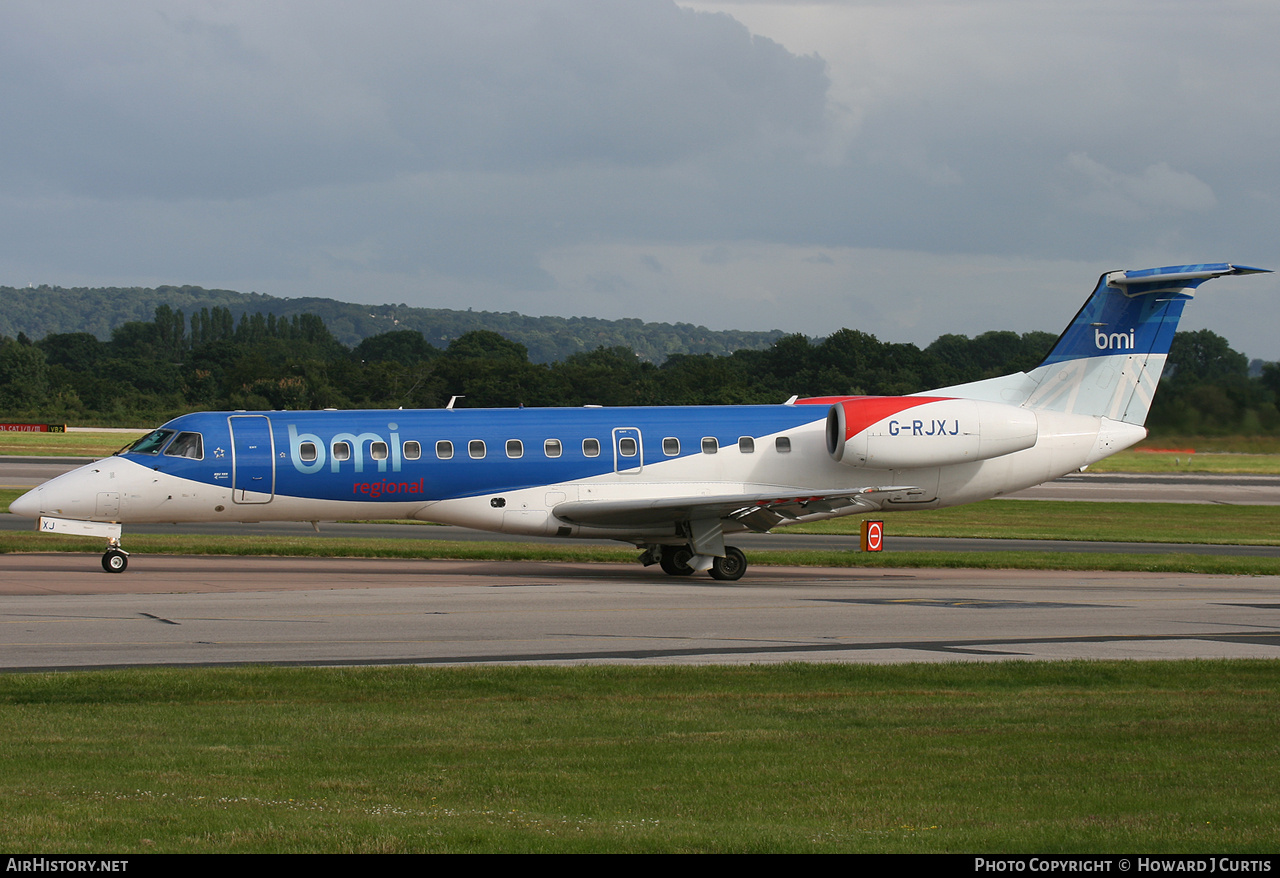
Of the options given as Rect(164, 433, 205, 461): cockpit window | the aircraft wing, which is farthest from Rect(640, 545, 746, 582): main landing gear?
Rect(164, 433, 205, 461): cockpit window

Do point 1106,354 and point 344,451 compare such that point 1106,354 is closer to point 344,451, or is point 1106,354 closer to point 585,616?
point 585,616

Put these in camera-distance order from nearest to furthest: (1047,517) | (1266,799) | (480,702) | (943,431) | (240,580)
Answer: (1266,799), (480,702), (240,580), (943,431), (1047,517)

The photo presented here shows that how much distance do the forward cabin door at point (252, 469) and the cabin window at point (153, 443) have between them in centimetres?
139

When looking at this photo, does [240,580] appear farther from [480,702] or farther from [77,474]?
[480,702]

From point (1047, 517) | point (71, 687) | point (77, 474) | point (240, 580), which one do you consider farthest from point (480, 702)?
point (1047, 517)

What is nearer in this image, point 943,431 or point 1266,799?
point 1266,799

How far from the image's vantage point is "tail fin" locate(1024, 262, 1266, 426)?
27.8m

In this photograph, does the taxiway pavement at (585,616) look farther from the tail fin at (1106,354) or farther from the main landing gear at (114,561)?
the tail fin at (1106,354)

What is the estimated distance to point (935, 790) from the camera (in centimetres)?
884

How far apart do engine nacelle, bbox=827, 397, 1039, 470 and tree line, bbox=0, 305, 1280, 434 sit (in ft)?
49.5

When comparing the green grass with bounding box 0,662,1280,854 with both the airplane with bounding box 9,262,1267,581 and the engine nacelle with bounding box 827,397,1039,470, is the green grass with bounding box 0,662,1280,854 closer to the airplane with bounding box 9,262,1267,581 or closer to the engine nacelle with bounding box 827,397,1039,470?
the airplane with bounding box 9,262,1267,581

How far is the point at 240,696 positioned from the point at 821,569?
58.4 ft

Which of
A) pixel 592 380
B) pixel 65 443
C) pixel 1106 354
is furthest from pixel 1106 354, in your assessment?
pixel 65 443

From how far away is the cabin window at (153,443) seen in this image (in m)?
24.9
